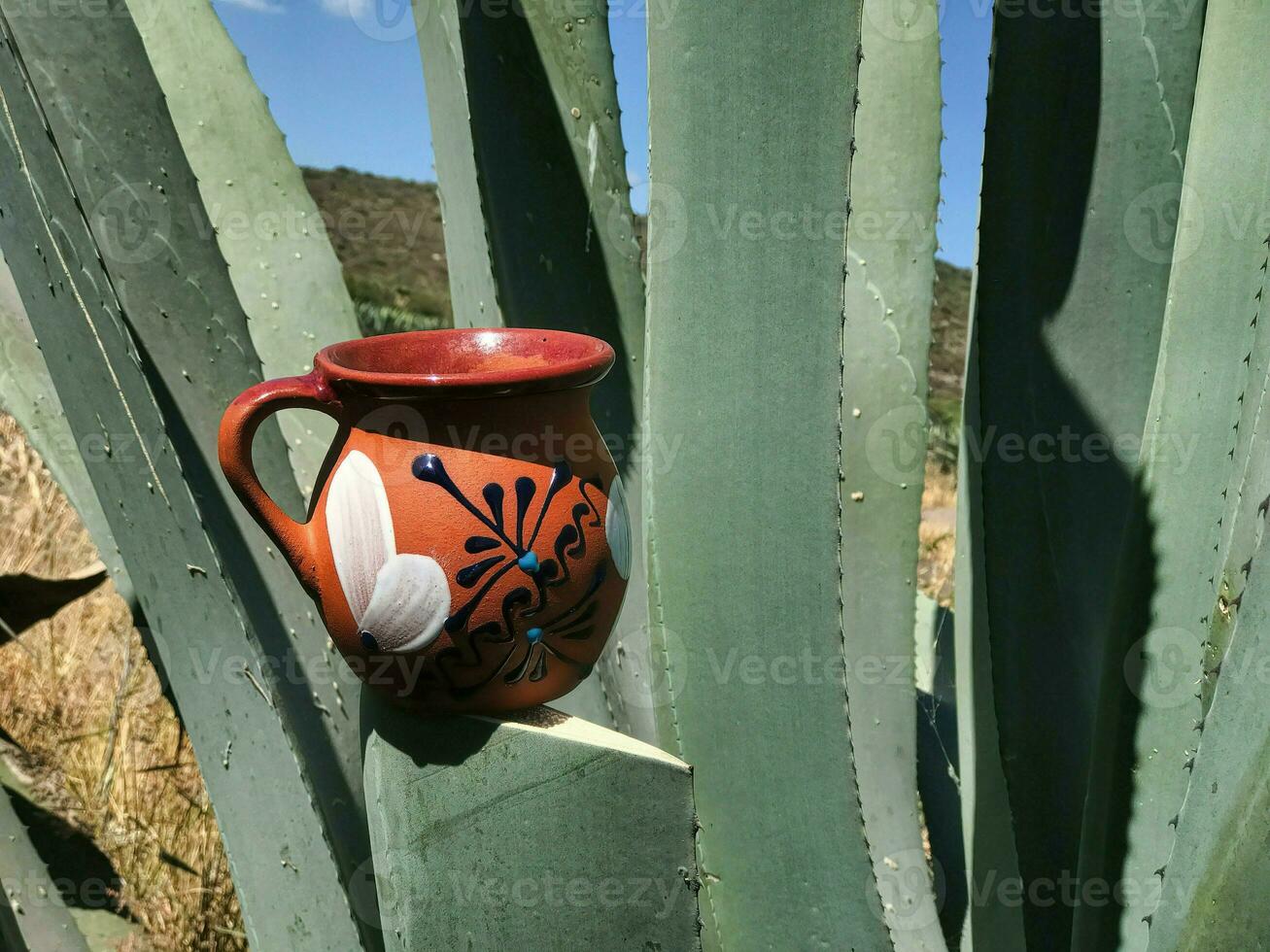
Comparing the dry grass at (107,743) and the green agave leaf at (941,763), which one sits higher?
the green agave leaf at (941,763)

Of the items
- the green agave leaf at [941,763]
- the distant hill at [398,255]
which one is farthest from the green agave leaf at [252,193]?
the distant hill at [398,255]

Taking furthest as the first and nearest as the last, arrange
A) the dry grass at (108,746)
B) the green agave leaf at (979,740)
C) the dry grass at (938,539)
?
the dry grass at (938,539)
the dry grass at (108,746)
the green agave leaf at (979,740)

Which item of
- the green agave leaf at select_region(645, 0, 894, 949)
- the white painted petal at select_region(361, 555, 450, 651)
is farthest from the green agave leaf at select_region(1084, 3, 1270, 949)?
the white painted petal at select_region(361, 555, 450, 651)

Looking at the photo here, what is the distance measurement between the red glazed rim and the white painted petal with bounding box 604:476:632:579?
0.10 metres

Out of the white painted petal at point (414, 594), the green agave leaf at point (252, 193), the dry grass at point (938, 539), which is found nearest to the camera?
the white painted petal at point (414, 594)

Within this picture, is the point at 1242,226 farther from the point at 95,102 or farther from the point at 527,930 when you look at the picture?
the point at 95,102

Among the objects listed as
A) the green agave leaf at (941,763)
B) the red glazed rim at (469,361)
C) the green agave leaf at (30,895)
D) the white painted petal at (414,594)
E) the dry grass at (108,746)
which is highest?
the red glazed rim at (469,361)

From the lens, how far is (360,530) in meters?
0.89

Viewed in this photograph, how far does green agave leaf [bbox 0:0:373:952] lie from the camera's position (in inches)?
35.3

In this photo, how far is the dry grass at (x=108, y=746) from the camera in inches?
82.7

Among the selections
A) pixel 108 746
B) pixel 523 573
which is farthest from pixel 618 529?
pixel 108 746

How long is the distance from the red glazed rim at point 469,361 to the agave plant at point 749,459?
8 centimetres

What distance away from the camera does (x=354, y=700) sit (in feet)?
4.19

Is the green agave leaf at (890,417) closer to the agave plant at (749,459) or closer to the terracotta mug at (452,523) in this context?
the agave plant at (749,459)
